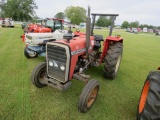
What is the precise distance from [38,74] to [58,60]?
0.78 metres

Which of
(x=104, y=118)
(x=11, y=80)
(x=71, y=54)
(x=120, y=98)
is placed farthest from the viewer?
(x=11, y=80)

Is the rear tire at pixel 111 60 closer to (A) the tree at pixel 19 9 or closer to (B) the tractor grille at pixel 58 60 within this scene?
(B) the tractor grille at pixel 58 60

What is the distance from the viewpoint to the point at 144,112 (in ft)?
7.32

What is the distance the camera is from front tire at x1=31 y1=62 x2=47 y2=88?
340 cm

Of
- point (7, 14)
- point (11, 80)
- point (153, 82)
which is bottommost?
point (11, 80)

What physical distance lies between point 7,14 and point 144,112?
4905 centimetres

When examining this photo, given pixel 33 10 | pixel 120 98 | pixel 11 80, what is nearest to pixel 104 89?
pixel 120 98

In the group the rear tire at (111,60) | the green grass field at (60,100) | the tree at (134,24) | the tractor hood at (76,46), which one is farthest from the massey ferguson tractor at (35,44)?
the tree at (134,24)

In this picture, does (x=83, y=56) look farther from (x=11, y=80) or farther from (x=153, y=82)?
(x=11, y=80)

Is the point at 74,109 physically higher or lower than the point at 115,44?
lower

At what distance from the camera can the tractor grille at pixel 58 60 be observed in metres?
2.89

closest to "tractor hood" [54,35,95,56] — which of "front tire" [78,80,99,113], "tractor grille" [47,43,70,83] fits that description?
"tractor grille" [47,43,70,83]

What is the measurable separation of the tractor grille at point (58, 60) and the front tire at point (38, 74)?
331mm

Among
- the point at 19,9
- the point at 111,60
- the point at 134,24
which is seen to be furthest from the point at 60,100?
the point at 134,24
